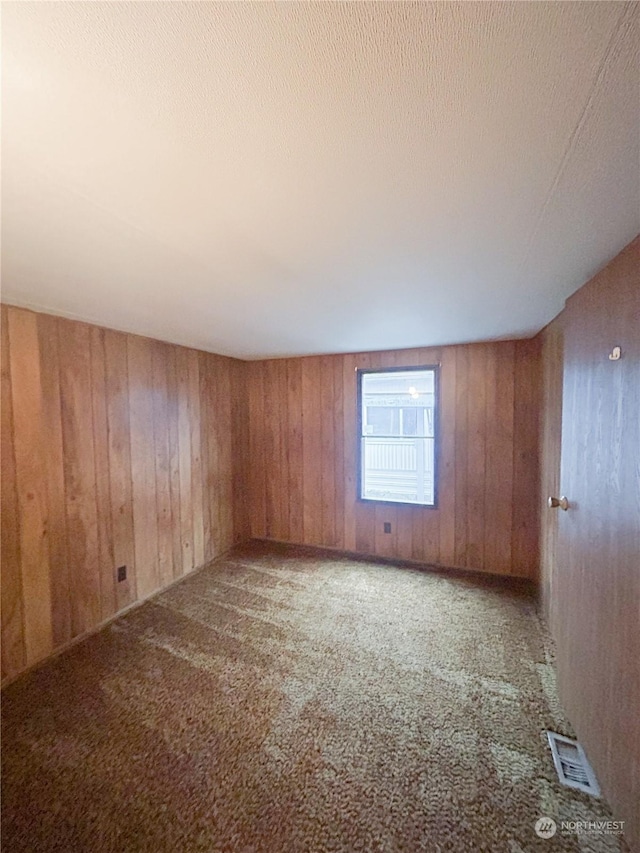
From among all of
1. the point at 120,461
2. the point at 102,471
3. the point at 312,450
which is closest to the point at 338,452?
the point at 312,450

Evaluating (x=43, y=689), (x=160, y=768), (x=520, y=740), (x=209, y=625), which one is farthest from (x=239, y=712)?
(x=520, y=740)

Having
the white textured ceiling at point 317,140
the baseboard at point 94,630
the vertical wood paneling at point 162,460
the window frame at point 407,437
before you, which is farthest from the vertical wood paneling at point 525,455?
the vertical wood paneling at point 162,460

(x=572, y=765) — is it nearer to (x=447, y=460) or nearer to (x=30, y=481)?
(x=447, y=460)

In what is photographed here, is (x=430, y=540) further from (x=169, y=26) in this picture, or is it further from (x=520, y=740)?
(x=169, y=26)

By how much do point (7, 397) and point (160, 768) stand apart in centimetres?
194

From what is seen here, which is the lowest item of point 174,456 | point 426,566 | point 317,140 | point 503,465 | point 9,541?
point 426,566

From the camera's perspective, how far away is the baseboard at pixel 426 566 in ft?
9.34

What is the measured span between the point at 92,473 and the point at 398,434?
2577 mm

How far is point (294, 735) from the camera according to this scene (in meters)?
1.50

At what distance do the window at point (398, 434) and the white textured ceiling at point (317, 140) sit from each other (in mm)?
1791

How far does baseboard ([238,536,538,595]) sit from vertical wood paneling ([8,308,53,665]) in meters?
1.93

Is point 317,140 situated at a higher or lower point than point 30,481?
higher

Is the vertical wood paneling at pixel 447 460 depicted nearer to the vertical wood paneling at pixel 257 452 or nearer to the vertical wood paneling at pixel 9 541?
the vertical wood paneling at pixel 257 452

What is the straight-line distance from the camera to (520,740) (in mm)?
1466
